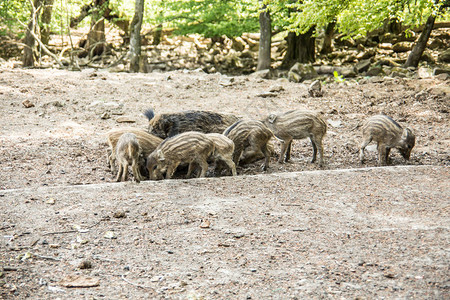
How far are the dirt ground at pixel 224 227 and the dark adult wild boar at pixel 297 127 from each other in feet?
1.14

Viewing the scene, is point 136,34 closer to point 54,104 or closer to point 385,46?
point 54,104

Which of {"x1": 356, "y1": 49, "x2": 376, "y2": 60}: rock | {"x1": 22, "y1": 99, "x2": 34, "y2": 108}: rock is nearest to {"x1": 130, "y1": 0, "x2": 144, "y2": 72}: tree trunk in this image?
{"x1": 22, "y1": 99, "x2": 34, "y2": 108}: rock

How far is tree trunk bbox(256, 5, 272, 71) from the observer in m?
16.0

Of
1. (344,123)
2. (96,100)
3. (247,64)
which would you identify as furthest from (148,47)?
(344,123)

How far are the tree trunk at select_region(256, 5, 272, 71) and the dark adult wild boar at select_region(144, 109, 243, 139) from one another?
10.1 meters

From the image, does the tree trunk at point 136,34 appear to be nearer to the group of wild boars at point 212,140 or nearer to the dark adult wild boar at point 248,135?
the group of wild boars at point 212,140

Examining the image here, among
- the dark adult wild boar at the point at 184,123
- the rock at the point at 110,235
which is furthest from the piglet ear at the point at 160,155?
the rock at the point at 110,235

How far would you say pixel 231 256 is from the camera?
3.20 metres

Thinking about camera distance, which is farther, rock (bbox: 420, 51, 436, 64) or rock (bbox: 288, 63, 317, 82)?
rock (bbox: 420, 51, 436, 64)

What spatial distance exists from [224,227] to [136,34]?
11.9 m

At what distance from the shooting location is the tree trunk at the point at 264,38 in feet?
52.4

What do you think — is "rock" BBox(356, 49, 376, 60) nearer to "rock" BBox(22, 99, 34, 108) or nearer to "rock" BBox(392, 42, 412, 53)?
"rock" BBox(392, 42, 412, 53)

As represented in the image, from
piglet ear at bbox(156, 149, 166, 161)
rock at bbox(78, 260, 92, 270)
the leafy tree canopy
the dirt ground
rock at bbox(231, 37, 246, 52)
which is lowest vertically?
the dirt ground

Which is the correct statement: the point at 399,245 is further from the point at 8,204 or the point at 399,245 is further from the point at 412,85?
the point at 412,85
